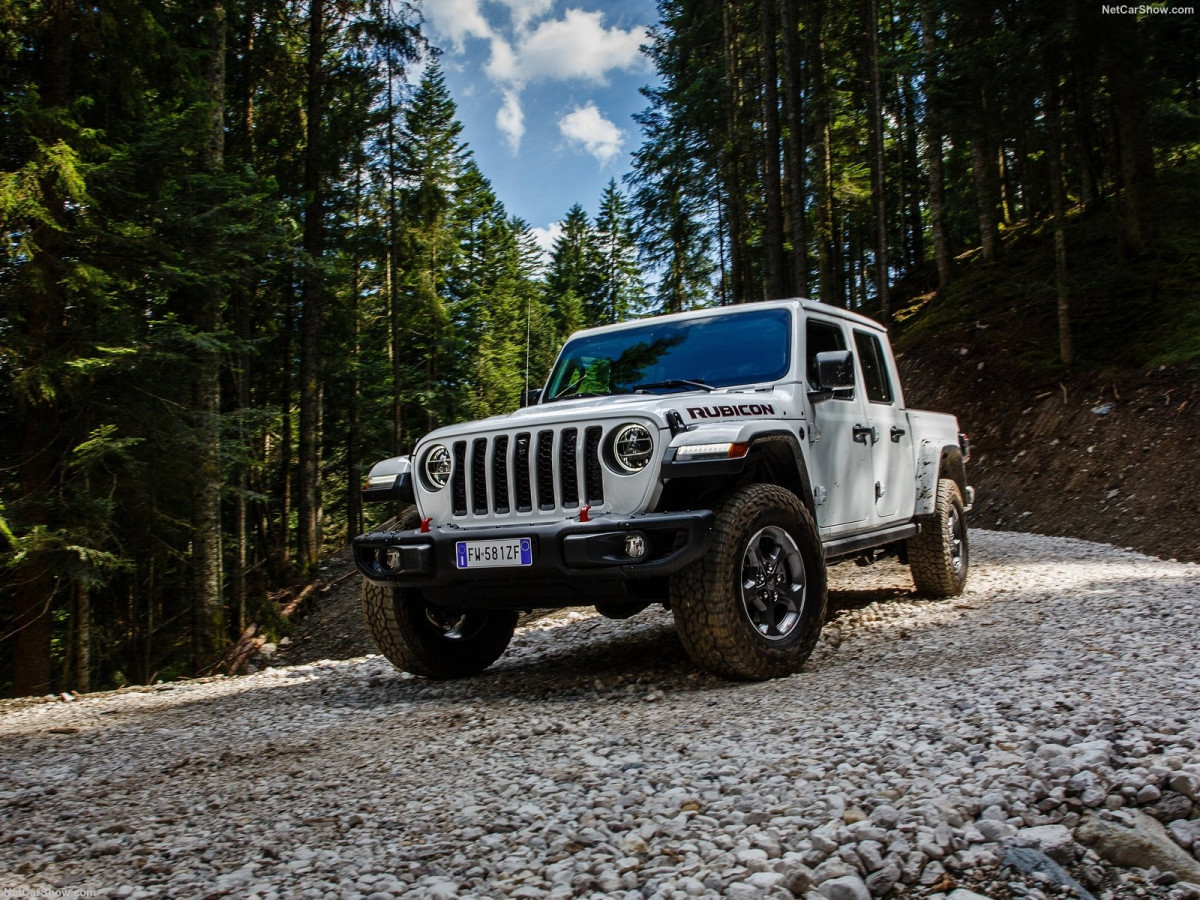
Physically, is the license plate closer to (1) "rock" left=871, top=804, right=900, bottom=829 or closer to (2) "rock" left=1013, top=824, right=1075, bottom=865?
(1) "rock" left=871, top=804, right=900, bottom=829

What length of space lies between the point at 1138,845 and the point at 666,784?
1.40 m

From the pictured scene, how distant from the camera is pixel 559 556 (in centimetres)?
446

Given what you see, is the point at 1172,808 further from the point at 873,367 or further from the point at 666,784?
the point at 873,367

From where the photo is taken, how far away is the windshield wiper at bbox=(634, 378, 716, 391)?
5.43 meters

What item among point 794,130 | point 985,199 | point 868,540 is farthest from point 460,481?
point 985,199

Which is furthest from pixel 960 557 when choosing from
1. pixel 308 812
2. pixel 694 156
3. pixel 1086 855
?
pixel 694 156

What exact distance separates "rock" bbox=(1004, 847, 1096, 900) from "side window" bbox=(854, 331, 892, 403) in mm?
4554

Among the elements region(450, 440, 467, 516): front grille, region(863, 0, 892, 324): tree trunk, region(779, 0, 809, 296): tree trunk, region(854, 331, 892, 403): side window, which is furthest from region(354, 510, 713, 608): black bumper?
region(863, 0, 892, 324): tree trunk

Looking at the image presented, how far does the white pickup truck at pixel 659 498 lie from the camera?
14.6 feet

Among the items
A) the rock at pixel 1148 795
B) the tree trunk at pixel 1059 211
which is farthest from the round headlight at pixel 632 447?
the tree trunk at pixel 1059 211

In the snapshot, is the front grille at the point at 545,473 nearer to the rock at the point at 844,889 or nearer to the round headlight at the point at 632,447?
the round headlight at the point at 632,447

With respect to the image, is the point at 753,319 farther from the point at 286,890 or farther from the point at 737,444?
the point at 286,890

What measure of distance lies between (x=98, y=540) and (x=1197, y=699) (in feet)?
33.1

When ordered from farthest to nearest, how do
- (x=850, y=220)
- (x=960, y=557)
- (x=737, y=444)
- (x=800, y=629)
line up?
(x=850, y=220)
(x=960, y=557)
(x=800, y=629)
(x=737, y=444)
